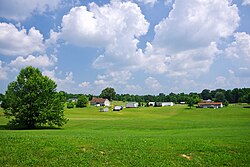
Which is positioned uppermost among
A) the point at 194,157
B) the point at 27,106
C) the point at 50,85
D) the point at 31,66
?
the point at 31,66

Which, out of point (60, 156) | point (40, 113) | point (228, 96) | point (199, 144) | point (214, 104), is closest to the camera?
point (60, 156)

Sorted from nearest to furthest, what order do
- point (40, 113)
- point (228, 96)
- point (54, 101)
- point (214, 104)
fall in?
point (40, 113), point (54, 101), point (214, 104), point (228, 96)

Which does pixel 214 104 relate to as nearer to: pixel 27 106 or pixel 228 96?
pixel 228 96

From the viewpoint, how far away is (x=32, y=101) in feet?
154

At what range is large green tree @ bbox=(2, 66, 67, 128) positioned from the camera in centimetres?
4622

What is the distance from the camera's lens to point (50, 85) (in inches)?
1951

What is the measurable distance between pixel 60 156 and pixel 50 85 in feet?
121

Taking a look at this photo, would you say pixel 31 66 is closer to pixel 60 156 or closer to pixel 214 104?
pixel 60 156

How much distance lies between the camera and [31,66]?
50000 mm

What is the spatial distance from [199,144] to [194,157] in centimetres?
352

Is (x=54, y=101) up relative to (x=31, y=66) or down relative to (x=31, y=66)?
down

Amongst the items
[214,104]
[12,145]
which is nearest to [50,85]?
[12,145]

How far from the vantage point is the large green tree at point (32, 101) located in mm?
46219

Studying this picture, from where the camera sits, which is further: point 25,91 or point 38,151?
point 25,91
